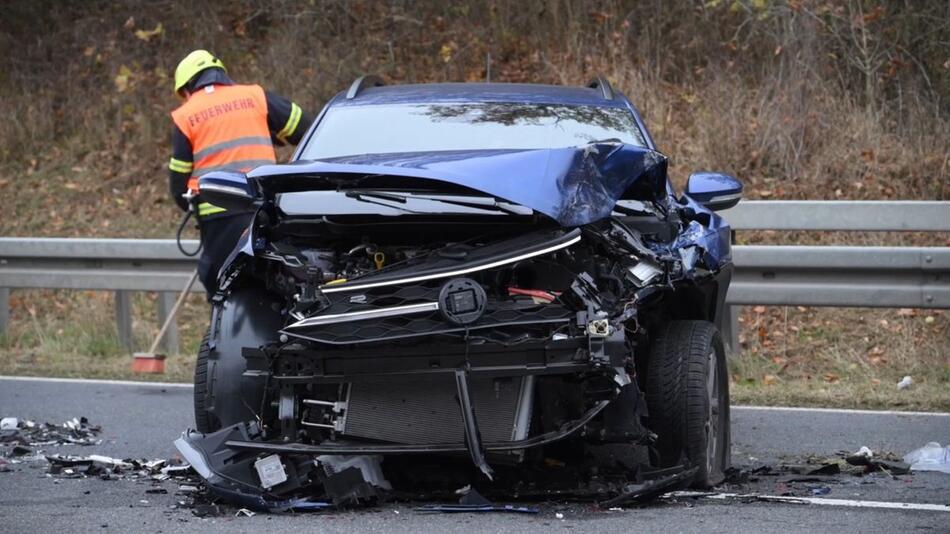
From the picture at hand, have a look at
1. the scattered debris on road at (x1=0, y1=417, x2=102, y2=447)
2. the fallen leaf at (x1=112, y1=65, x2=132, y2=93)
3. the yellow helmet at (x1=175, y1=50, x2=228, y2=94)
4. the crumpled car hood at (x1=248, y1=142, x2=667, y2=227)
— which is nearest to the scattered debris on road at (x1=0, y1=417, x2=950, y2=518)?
the scattered debris on road at (x1=0, y1=417, x2=102, y2=447)

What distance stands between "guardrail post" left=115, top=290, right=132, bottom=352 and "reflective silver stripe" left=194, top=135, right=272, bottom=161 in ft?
10.7

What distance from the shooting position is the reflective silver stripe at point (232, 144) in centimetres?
877

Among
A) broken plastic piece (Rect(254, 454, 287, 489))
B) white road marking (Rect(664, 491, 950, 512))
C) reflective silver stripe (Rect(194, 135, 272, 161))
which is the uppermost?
reflective silver stripe (Rect(194, 135, 272, 161))

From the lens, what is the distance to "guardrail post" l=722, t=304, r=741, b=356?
9.72 meters

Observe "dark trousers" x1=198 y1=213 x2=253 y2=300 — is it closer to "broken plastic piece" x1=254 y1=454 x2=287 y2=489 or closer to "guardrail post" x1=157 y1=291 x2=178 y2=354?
"guardrail post" x1=157 y1=291 x2=178 y2=354

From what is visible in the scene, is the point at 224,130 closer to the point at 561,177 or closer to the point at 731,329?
the point at 731,329

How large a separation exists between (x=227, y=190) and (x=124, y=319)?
5422 mm

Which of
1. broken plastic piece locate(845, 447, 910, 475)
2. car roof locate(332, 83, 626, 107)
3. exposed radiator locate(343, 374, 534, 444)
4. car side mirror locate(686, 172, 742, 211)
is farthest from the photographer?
car roof locate(332, 83, 626, 107)

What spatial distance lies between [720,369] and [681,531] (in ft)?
4.15

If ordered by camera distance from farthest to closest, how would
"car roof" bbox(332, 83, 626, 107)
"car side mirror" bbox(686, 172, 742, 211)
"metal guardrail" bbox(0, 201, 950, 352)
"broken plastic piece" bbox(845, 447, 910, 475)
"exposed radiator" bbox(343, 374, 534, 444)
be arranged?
"metal guardrail" bbox(0, 201, 950, 352)
"car roof" bbox(332, 83, 626, 107)
"car side mirror" bbox(686, 172, 742, 211)
"broken plastic piece" bbox(845, 447, 910, 475)
"exposed radiator" bbox(343, 374, 534, 444)

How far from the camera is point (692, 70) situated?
49.2 ft

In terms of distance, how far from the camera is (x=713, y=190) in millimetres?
6770

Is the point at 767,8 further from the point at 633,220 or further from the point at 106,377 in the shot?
the point at 633,220

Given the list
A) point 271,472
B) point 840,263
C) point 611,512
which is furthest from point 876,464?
point 840,263
